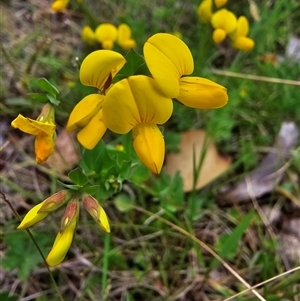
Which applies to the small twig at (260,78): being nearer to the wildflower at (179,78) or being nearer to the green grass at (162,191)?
the green grass at (162,191)

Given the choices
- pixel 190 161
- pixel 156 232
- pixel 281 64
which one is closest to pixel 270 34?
pixel 281 64

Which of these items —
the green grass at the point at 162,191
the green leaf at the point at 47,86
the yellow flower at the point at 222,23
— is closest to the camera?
the green leaf at the point at 47,86

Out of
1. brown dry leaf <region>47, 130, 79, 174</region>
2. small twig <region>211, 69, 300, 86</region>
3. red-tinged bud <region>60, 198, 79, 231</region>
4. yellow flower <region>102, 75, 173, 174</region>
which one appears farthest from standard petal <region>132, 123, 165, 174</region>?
small twig <region>211, 69, 300, 86</region>

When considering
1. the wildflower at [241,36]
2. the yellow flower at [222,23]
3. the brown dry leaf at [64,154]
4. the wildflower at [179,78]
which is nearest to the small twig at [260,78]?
the wildflower at [241,36]

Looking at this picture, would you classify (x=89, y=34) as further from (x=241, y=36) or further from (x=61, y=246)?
(x=61, y=246)

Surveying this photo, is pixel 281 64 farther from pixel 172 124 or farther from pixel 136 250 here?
pixel 136 250

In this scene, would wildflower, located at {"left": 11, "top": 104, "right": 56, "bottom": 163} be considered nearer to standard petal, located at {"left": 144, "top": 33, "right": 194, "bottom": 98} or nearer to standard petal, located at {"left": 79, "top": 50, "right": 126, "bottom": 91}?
standard petal, located at {"left": 79, "top": 50, "right": 126, "bottom": 91}

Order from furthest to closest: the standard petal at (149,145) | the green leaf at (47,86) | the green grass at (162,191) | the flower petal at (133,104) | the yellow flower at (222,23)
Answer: the yellow flower at (222,23)
the green grass at (162,191)
the green leaf at (47,86)
the standard petal at (149,145)
the flower petal at (133,104)
